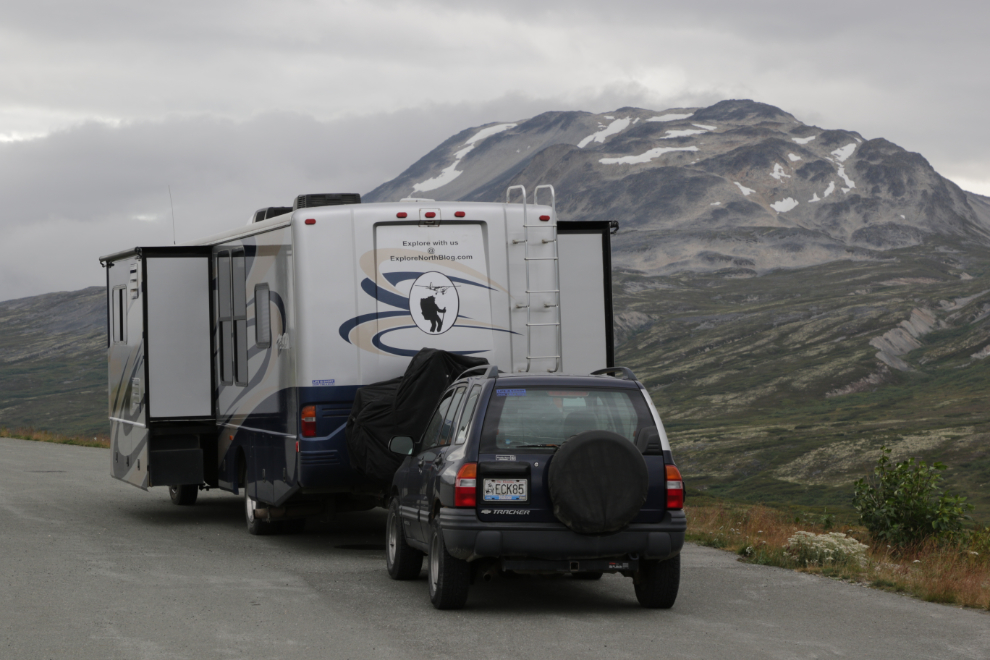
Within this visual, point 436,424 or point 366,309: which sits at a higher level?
point 366,309

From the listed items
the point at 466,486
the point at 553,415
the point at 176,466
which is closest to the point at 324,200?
the point at 176,466

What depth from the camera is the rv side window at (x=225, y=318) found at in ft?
46.8

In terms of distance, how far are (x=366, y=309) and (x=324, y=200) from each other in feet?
5.02

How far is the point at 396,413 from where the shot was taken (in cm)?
1133

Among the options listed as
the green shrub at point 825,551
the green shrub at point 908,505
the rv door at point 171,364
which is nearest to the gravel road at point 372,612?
the green shrub at point 825,551


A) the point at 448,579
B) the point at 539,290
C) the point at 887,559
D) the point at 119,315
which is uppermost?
the point at 539,290

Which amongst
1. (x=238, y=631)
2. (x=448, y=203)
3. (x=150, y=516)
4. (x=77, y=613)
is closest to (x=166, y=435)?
(x=150, y=516)

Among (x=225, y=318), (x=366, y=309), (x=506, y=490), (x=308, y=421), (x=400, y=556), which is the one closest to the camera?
(x=506, y=490)

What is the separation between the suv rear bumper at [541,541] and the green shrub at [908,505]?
219 inches

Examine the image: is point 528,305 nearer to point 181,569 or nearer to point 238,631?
point 181,569

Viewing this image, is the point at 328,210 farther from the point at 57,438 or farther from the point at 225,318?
the point at 57,438

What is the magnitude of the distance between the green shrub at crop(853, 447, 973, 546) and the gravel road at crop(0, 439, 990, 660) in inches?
80.4

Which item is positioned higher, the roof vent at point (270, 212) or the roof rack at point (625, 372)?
the roof vent at point (270, 212)

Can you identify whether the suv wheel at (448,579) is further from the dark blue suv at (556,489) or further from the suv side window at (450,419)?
the suv side window at (450,419)
